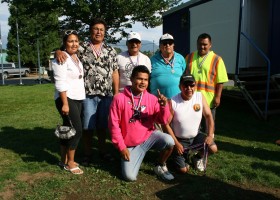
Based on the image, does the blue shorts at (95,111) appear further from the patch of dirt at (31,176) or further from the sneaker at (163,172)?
the sneaker at (163,172)

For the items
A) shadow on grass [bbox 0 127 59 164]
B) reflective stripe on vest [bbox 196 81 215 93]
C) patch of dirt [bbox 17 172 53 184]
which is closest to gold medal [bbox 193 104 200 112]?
reflective stripe on vest [bbox 196 81 215 93]

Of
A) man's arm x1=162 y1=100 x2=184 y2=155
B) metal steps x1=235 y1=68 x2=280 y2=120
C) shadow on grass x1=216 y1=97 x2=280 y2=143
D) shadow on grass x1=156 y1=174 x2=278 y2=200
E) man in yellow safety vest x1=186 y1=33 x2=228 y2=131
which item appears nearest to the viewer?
shadow on grass x1=156 y1=174 x2=278 y2=200

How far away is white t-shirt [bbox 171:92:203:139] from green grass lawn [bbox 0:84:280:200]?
0.53 metres

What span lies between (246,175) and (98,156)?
2101 mm

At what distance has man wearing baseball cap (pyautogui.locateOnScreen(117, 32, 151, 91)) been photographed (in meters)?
4.45

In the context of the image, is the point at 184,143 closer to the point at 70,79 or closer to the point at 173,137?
the point at 173,137

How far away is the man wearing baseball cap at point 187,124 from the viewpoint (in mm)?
4305

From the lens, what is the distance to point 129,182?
4.11m

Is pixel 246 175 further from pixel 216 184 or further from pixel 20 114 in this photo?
pixel 20 114

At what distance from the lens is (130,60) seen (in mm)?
4527

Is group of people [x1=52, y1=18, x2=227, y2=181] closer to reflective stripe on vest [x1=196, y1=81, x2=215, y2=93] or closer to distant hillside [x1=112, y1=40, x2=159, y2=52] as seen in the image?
reflective stripe on vest [x1=196, y1=81, x2=215, y2=93]

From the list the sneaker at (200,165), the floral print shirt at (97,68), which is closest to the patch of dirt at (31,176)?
the floral print shirt at (97,68)

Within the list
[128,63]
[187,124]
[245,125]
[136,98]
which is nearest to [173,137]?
[187,124]

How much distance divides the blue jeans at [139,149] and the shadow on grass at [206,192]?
0.45 m
